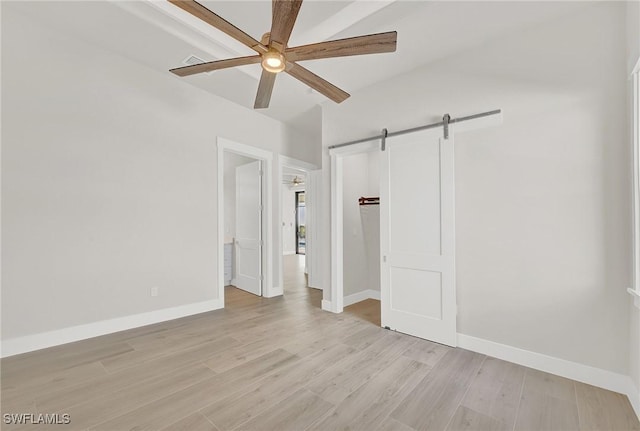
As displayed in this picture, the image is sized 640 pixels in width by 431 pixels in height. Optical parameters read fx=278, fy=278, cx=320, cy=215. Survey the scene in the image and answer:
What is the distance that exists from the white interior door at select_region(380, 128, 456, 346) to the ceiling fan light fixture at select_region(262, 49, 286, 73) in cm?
184

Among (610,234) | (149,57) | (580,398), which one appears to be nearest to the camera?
(580,398)

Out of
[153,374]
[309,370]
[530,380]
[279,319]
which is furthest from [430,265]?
[153,374]

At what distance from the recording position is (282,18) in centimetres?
164

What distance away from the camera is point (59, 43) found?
2945 millimetres

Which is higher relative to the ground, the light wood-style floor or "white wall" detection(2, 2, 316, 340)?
"white wall" detection(2, 2, 316, 340)

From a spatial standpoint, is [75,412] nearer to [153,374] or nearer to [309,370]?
[153,374]

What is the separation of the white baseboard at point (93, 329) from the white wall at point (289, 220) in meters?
6.89

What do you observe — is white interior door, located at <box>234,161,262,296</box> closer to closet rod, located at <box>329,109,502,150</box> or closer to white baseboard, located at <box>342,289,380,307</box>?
white baseboard, located at <box>342,289,380,307</box>

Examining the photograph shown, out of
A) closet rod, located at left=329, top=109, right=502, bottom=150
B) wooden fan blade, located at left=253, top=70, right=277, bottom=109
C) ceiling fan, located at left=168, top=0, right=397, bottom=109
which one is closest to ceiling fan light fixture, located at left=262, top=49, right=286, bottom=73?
ceiling fan, located at left=168, top=0, right=397, bottom=109

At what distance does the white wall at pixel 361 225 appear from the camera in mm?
4688

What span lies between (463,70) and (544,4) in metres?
0.76

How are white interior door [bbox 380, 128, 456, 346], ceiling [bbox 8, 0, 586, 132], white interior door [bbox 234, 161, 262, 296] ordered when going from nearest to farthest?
ceiling [bbox 8, 0, 586, 132]
white interior door [bbox 380, 128, 456, 346]
white interior door [bbox 234, 161, 262, 296]

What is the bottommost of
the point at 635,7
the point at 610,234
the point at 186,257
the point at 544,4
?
the point at 186,257

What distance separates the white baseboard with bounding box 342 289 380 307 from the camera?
4.46 meters
